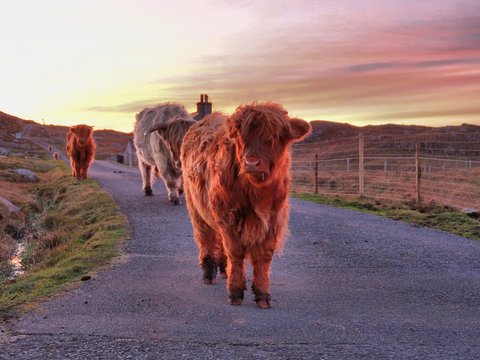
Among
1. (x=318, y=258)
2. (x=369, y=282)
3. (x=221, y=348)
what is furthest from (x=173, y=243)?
(x=221, y=348)

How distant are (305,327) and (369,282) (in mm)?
2213

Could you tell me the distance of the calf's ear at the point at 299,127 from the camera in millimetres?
5363

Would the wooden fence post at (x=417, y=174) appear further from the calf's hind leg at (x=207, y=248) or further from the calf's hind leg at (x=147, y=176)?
the calf's hind leg at (x=207, y=248)

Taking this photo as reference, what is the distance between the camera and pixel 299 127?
213 inches

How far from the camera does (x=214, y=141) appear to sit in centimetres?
607

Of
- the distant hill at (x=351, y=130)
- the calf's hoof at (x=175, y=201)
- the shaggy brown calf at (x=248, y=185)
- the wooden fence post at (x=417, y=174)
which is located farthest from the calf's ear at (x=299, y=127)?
the distant hill at (x=351, y=130)

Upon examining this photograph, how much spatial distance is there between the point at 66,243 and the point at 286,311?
6.84 metres

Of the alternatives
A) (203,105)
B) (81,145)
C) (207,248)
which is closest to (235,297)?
(207,248)

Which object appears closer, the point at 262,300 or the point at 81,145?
the point at 262,300

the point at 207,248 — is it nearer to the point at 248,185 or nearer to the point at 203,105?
the point at 248,185

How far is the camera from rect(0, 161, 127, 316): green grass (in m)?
7.09

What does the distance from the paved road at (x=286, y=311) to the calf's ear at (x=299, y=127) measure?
1.70 metres

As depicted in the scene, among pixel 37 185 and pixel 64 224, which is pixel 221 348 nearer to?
pixel 64 224

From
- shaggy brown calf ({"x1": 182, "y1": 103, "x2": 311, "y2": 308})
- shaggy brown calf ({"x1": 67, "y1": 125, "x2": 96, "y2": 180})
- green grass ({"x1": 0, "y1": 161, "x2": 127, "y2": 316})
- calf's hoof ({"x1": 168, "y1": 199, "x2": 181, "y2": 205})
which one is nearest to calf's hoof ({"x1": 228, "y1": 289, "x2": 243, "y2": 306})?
shaggy brown calf ({"x1": 182, "y1": 103, "x2": 311, "y2": 308})
